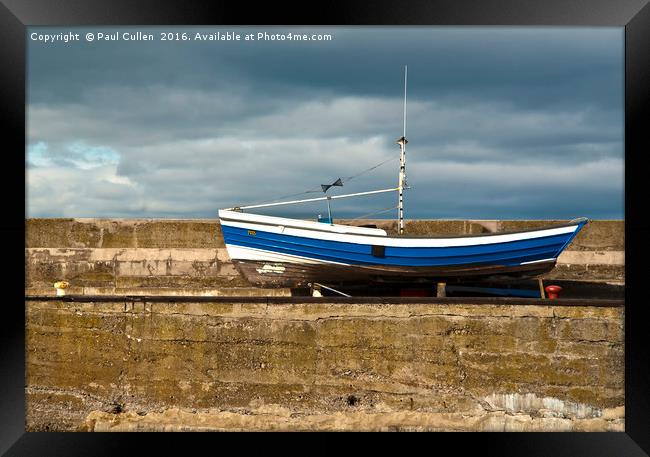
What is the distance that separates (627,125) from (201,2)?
12.4 feet

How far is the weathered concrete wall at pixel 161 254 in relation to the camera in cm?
A: 958

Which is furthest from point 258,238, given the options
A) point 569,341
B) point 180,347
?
point 569,341

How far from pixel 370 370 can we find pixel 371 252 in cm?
194

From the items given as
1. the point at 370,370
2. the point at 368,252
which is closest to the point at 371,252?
the point at 368,252

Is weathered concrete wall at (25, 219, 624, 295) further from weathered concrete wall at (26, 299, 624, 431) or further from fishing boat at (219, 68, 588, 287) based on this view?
weathered concrete wall at (26, 299, 624, 431)

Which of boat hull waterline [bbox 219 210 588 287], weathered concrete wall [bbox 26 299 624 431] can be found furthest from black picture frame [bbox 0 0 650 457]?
boat hull waterline [bbox 219 210 588 287]

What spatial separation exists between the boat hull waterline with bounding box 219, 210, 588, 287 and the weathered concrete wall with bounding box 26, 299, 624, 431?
1.50m

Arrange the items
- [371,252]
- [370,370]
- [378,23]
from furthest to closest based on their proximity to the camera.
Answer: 1. [371,252]
2. [370,370]
3. [378,23]

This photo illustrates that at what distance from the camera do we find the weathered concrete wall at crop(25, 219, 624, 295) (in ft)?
31.4

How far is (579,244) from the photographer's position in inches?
380

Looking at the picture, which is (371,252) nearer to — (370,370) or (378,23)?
(370,370)

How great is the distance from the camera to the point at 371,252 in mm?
8258

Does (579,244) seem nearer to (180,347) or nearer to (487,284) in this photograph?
(487,284)

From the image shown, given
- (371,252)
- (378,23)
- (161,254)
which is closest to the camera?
(378,23)
